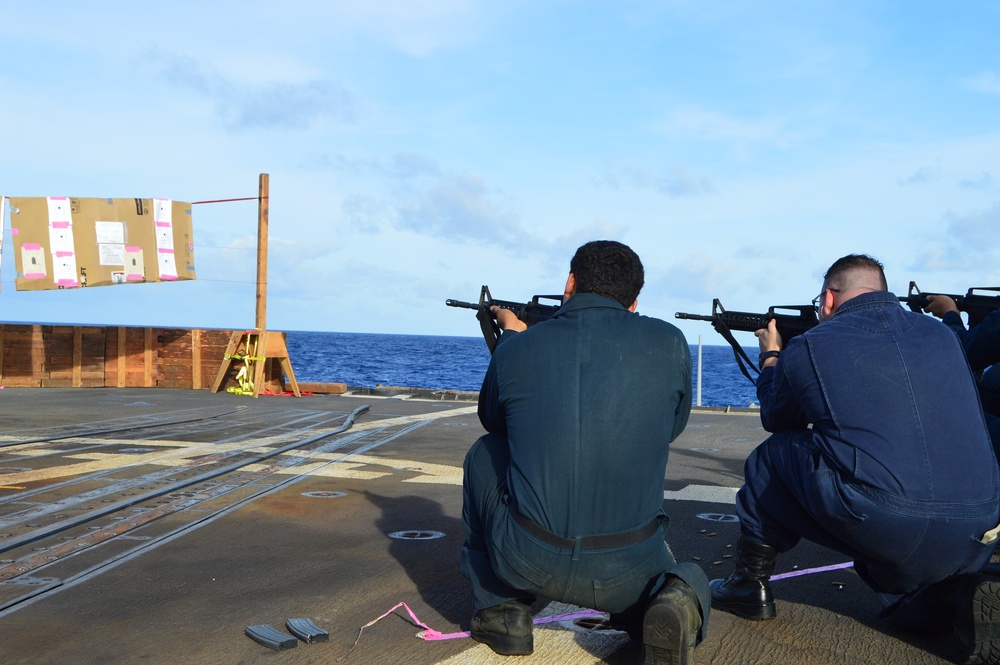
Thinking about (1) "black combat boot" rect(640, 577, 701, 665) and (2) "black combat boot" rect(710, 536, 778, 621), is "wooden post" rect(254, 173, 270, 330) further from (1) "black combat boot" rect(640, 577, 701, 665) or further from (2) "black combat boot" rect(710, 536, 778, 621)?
(1) "black combat boot" rect(640, 577, 701, 665)

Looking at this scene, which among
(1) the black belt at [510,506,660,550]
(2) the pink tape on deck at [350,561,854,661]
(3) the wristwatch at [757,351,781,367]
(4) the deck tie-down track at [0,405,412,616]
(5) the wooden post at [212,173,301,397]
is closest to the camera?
(1) the black belt at [510,506,660,550]

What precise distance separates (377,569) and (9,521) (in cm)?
224

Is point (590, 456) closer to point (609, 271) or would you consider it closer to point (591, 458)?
point (591, 458)

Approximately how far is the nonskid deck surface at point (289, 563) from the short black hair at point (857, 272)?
1315mm

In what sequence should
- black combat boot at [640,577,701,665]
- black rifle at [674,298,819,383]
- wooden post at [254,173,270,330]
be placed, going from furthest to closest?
1. wooden post at [254,173,270,330]
2. black rifle at [674,298,819,383]
3. black combat boot at [640,577,701,665]

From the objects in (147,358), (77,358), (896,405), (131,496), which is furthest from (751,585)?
(77,358)

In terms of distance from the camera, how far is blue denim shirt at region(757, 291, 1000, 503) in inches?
117

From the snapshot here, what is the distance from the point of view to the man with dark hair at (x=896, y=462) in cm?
297

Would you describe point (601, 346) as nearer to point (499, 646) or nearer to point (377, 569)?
point (499, 646)

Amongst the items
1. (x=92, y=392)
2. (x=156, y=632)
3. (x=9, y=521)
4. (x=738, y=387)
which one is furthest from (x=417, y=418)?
(x=738, y=387)

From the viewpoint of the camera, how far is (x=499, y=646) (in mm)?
3148

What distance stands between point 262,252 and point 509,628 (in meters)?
15.2

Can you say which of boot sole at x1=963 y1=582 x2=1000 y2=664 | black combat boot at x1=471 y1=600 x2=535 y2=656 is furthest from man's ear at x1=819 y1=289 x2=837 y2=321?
black combat boot at x1=471 y1=600 x2=535 y2=656

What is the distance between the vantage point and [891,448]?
2.99 m
